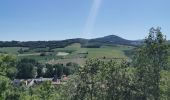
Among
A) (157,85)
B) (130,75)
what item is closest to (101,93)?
(130,75)

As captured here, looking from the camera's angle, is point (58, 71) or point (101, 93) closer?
point (101, 93)

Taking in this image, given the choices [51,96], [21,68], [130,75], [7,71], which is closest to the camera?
[7,71]

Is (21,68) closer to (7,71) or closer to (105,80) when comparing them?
(105,80)

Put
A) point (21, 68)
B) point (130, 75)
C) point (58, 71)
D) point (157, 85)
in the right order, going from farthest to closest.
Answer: point (58, 71) → point (21, 68) → point (130, 75) → point (157, 85)

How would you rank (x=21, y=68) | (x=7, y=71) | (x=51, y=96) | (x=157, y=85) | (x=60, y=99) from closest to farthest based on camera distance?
(x=7, y=71)
(x=157, y=85)
(x=51, y=96)
(x=60, y=99)
(x=21, y=68)

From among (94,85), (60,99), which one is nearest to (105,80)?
(94,85)

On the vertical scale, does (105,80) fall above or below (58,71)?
above

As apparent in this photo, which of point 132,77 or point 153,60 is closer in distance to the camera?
point 153,60

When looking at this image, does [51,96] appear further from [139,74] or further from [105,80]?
[139,74]

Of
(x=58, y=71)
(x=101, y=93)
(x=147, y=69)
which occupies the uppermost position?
(x=147, y=69)
